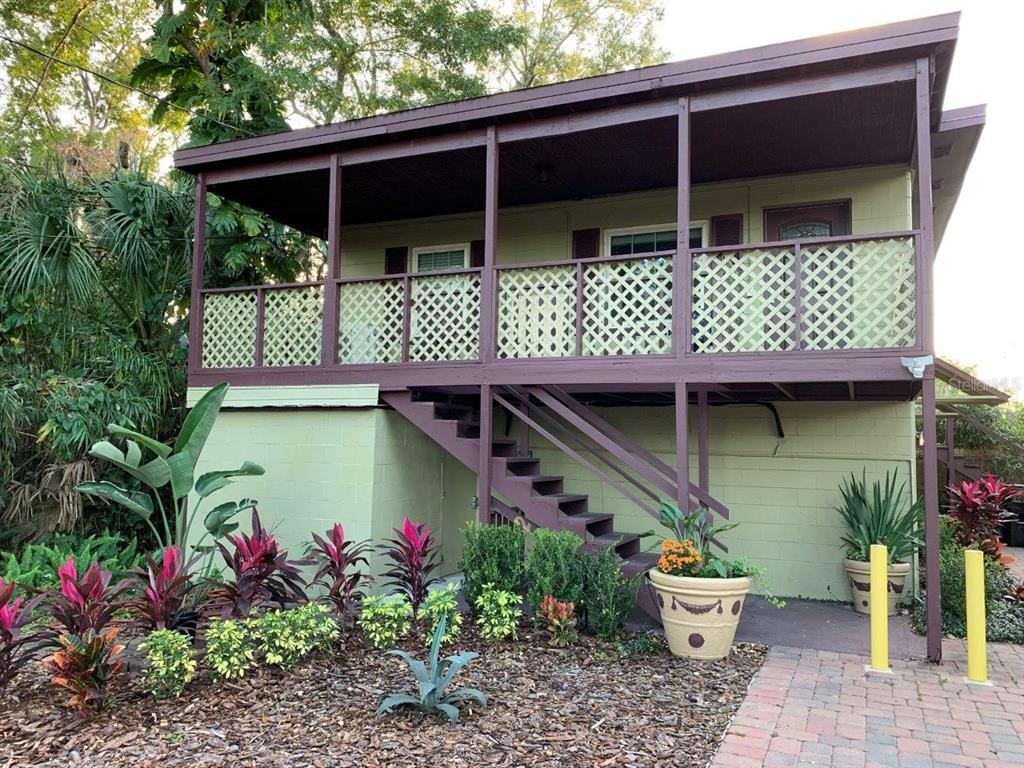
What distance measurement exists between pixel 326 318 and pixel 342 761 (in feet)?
17.6

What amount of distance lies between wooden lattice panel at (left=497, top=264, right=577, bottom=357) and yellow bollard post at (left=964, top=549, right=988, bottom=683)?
12.6 feet

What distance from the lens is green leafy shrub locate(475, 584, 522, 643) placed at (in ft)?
19.1

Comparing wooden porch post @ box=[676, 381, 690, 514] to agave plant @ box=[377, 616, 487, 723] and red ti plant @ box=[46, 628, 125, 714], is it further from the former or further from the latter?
red ti plant @ box=[46, 628, 125, 714]

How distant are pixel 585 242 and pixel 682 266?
2944 mm

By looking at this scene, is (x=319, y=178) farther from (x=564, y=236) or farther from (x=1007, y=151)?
(x=1007, y=151)

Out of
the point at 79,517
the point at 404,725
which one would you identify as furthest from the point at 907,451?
the point at 79,517

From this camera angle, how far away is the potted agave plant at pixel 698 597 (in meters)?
5.50

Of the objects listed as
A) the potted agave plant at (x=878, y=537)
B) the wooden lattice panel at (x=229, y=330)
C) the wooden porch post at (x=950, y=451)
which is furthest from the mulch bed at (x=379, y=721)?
the wooden porch post at (x=950, y=451)

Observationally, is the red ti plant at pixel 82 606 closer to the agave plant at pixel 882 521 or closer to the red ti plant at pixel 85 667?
the red ti plant at pixel 85 667

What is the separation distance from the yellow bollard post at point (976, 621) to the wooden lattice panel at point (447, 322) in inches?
184

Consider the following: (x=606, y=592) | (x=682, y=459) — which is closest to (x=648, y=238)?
(x=682, y=459)

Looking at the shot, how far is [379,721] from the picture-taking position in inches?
164

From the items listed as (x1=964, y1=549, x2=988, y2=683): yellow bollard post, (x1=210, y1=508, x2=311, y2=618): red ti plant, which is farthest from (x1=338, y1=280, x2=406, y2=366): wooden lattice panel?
(x1=964, y1=549, x2=988, y2=683): yellow bollard post

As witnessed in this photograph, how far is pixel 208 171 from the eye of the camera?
8.77 meters
